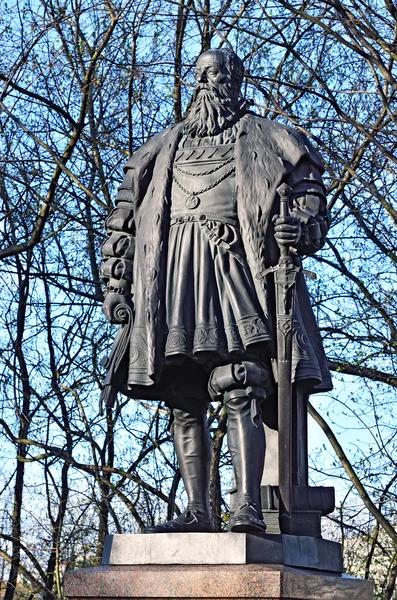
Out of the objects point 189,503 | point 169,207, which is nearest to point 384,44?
point 169,207

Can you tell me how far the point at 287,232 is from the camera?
555cm

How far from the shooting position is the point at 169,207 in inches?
228

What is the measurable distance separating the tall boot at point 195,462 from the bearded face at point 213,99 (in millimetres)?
1347

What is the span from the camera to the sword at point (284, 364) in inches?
211

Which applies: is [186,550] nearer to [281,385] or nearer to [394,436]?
[281,385]

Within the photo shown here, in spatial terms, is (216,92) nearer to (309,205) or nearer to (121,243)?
(309,205)

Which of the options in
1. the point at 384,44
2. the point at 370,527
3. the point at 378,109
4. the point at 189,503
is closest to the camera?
the point at 189,503

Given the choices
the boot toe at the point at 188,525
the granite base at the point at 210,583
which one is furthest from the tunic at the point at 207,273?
the granite base at the point at 210,583

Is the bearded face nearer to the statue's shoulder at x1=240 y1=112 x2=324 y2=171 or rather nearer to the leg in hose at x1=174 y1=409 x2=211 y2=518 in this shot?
the statue's shoulder at x1=240 y1=112 x2=324 y2=171

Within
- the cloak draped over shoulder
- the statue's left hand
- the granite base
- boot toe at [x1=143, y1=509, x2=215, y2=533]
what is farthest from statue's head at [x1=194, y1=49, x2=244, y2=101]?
the granite base

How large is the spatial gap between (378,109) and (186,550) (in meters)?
8.30

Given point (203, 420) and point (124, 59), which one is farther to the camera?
point (124, 59)

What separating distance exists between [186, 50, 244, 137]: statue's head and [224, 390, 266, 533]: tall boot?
1.32 m

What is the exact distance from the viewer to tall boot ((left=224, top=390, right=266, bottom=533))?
5.21 metres
